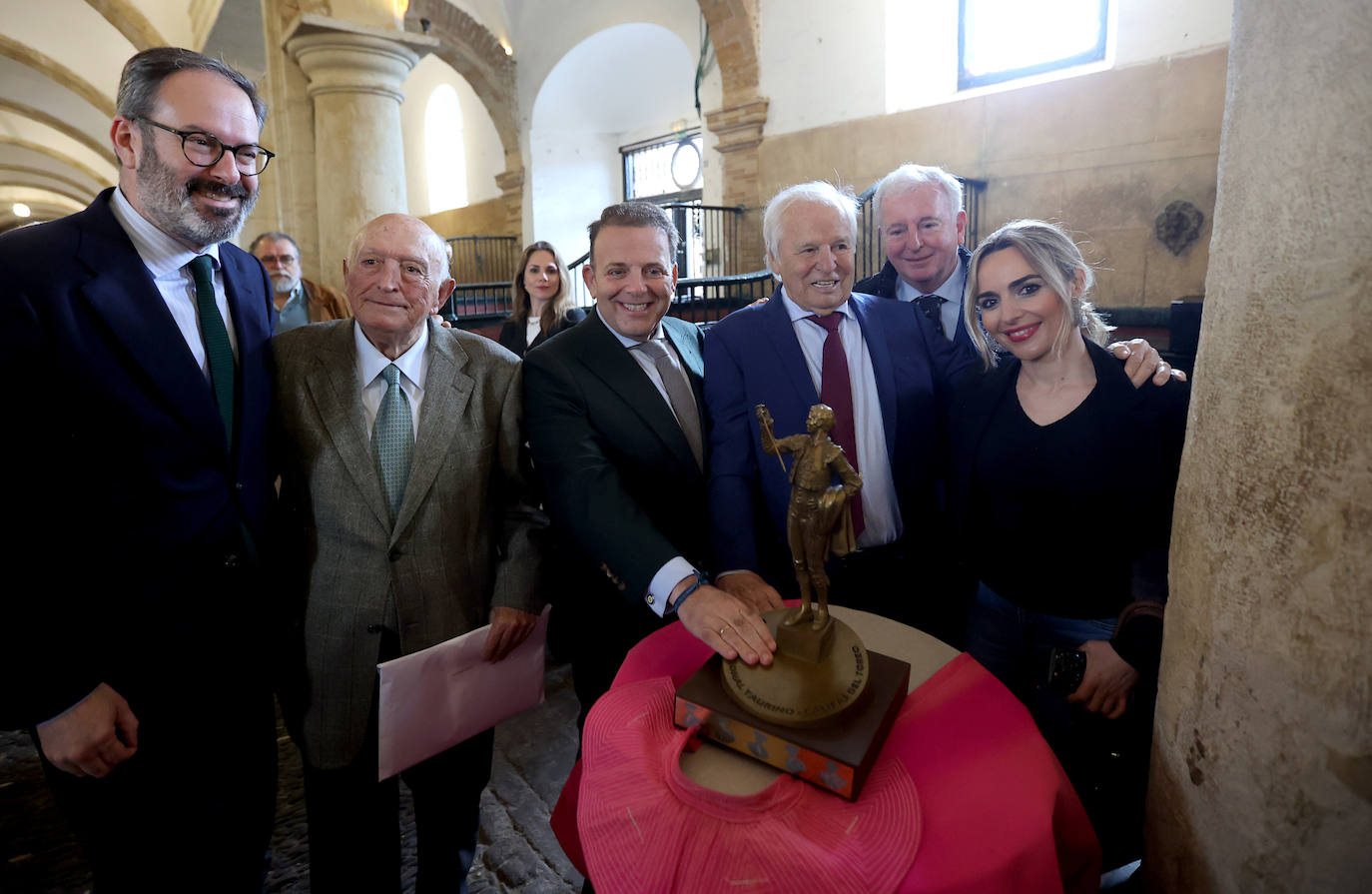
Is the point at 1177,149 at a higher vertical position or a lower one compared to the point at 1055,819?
higher

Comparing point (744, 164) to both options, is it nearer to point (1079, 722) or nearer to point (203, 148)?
point (203, 148)

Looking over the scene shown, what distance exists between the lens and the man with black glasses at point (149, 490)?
138cm

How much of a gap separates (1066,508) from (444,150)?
1833 centimetres

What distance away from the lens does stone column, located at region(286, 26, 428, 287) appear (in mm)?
4848

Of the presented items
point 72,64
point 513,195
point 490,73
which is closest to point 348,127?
point 513,195

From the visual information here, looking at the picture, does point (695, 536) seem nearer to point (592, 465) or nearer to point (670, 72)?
point (592, 465)

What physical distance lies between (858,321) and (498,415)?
3.64 feet

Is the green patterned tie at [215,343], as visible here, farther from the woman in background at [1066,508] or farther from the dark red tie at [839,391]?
the woman in background at [1066,508]

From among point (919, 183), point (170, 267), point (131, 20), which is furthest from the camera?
point (131, 20)

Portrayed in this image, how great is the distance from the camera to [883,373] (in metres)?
2.04

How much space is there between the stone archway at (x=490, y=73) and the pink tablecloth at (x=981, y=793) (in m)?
14.3

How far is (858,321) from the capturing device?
2.10m

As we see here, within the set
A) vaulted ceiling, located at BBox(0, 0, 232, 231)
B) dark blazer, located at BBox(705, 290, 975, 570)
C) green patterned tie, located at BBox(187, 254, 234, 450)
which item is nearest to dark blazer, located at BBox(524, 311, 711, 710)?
dark blazer, located at BBox(705, 290, 975, 570)

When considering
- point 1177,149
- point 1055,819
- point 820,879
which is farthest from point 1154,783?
point 1177,149
